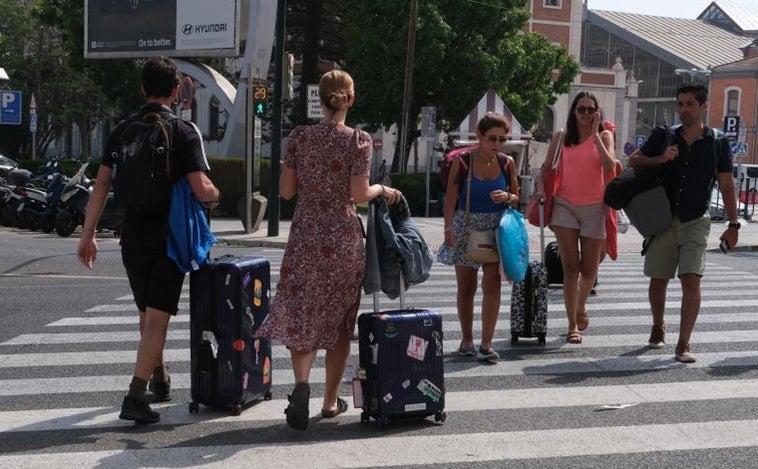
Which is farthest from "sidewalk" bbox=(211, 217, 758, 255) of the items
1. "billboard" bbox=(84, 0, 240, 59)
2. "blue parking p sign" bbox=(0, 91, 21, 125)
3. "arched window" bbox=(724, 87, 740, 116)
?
"arched window" bbox=(724, 87, 740, 116)

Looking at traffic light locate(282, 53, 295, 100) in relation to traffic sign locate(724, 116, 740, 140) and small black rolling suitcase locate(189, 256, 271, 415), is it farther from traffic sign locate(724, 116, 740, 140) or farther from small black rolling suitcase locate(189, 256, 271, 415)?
small black rolling suitcase locate(189, 256, 271, 415)

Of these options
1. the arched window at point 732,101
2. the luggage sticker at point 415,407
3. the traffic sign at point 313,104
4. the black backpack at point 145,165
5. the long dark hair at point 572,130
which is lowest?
the luggage sticker at point 415,407

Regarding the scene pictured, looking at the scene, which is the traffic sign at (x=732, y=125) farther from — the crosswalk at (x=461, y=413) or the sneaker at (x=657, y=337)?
the sneaker at (x=657, y=337)

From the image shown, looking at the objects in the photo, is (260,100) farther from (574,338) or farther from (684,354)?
(684,354)

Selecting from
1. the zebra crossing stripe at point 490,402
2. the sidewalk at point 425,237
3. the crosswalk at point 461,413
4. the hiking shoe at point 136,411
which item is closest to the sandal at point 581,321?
the crosswalk at point 461,413

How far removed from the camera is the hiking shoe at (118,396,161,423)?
5719 mm

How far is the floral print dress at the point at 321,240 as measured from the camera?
5.68 meters

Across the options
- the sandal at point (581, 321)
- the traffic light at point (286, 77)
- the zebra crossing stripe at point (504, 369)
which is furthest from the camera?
the traffic light at point (286, 77)

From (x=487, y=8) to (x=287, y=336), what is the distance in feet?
131

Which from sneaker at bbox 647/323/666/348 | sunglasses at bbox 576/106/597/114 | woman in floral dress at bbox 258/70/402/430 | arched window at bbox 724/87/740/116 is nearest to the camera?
woman in floral dress at bbox 258/70/402/430

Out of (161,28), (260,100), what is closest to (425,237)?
(260,100)

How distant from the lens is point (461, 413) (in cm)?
612

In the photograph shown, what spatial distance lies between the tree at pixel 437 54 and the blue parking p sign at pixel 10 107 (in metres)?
15.9

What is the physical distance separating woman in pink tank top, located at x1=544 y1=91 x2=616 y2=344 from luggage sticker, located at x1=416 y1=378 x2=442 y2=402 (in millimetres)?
2709
